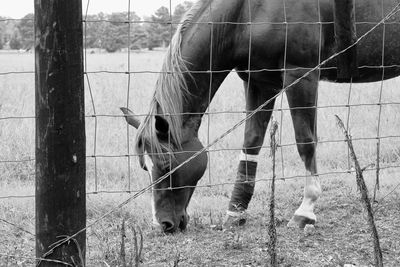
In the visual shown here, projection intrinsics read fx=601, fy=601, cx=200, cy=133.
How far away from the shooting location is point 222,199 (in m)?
5.62

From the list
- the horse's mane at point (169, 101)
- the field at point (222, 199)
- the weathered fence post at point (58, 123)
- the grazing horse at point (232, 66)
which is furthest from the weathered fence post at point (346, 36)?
the weathered fence post at point (58, 123)

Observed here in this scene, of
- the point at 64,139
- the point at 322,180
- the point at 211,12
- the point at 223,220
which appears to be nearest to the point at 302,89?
the point at 211,12

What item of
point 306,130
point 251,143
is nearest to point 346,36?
point 306,130

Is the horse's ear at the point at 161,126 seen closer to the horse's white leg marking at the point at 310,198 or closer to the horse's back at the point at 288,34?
the horse's back at the point at 288,34

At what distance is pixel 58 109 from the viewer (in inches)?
91.7

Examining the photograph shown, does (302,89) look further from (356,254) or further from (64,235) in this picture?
(64,235)

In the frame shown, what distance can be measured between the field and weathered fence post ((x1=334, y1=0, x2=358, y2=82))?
0.21m

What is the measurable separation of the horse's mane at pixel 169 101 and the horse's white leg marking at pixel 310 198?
1112mm

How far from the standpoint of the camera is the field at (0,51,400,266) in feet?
12.0

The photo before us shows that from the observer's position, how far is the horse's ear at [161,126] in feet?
13.4

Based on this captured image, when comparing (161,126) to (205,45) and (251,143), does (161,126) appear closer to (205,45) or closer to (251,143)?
(205,45)

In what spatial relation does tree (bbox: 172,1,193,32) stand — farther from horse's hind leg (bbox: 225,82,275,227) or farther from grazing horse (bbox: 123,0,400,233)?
horse's hind leg (bbox: 225,82,275,227)

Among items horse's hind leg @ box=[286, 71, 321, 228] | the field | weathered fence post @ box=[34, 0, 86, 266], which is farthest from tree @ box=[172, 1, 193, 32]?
weathered fence post @ box=[34, 0, 86, 266]

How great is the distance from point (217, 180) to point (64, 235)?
3.95m
